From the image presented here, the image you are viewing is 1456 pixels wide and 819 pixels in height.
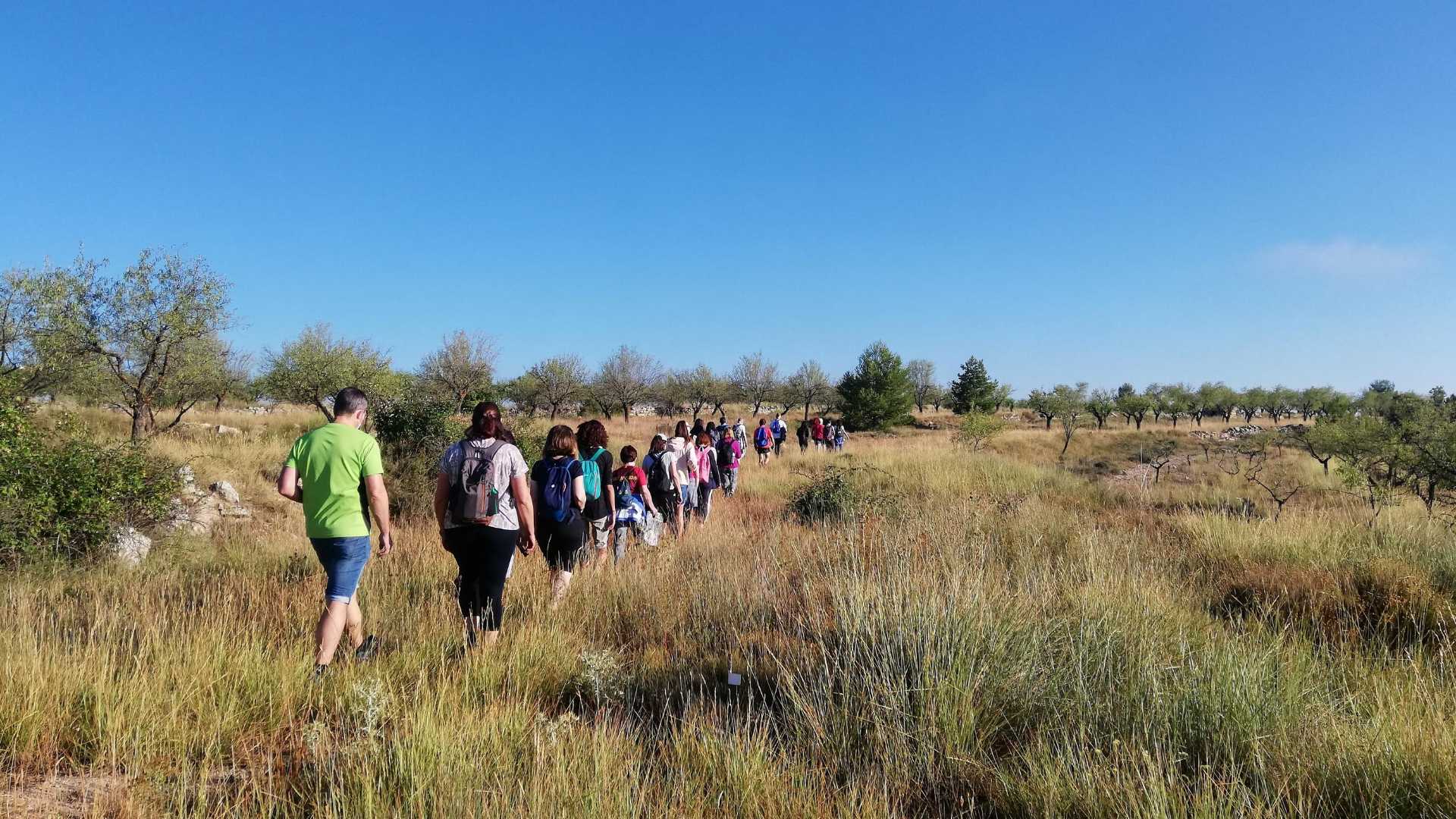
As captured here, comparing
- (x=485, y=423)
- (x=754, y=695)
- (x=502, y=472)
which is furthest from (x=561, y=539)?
(x=754, y=695)

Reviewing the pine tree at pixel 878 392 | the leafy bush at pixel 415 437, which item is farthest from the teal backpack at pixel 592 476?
the pine tree at pixel 878 392

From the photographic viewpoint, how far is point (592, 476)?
6.17 meters

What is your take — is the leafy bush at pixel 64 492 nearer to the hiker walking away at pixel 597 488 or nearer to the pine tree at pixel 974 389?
the hiker walking away at pixel 597 488

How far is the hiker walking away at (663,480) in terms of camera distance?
8617mm

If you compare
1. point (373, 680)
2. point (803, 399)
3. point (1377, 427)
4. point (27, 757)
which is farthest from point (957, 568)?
point (803, 399)

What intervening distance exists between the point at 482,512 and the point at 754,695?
2130 mm

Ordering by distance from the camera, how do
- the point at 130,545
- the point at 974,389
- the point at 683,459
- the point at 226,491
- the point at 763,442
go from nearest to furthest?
the point at 130,545 < the point at 683,459 < the point at 226,491 < the point at 763,442 < the point at 974,389

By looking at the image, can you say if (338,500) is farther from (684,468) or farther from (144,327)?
(144,327)

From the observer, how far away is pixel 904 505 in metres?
9.77

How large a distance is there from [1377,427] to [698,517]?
17944 mm

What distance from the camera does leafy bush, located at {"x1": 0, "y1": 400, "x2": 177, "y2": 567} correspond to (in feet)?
20.5

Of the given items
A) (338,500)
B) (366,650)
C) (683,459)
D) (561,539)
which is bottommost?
(366,650)

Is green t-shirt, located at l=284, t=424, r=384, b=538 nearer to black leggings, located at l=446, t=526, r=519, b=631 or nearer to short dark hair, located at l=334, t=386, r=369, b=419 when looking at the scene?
short dark hair, located at l=334, t=386, r=369, b=419

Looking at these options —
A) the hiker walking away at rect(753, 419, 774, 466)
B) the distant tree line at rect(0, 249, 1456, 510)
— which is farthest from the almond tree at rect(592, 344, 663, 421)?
the hiker walking away at rect(753, 419, 774, 466)
